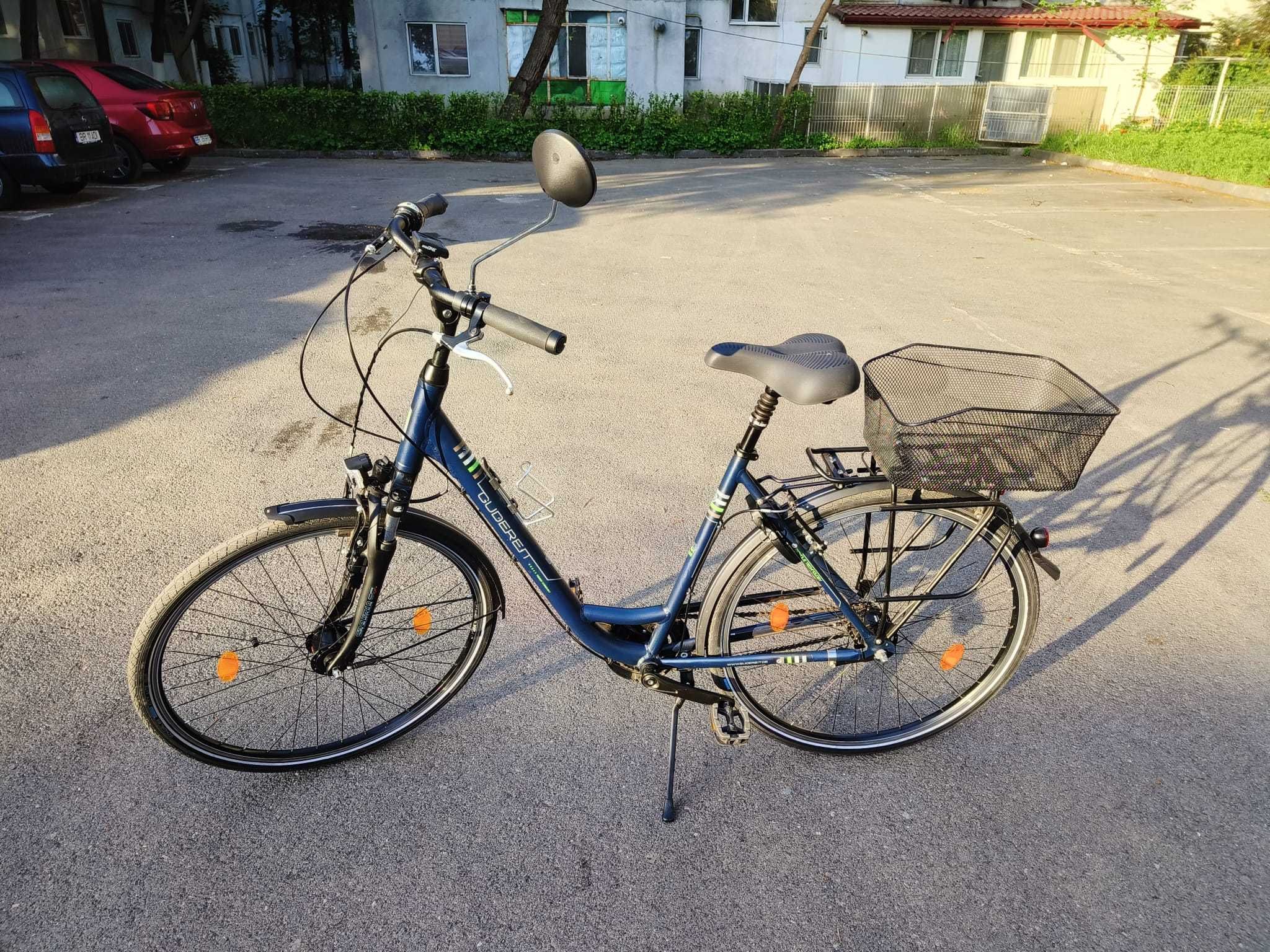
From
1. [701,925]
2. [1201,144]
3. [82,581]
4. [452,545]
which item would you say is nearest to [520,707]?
[452,545]

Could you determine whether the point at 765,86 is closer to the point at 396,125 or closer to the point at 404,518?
the point at 396,125

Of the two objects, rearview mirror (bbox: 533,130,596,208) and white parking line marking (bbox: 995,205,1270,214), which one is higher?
rearview mirror (bbox: 533,130,596,208)

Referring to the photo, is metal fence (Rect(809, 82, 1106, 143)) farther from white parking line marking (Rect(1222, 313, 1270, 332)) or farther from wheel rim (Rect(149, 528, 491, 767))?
wheel rim (Rect(149, 528, 491, 767))

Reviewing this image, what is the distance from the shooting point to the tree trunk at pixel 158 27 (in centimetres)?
2142

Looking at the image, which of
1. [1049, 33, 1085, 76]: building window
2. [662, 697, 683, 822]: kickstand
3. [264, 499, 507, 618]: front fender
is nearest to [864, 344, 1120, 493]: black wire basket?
[662, 697, 683, 822]: kickstand

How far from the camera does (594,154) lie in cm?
1752

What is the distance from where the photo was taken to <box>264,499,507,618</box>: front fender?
2154 millimetres

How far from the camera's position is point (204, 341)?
5.95 metres

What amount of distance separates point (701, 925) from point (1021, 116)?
23.1 metres

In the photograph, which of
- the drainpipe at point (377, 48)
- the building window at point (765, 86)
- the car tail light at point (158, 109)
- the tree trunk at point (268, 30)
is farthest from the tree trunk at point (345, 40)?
the car tail light at point (158, 109)

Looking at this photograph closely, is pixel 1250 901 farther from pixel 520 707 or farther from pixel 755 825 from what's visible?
pixel 520 707

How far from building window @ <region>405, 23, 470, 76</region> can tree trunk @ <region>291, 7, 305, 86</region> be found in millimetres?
15078

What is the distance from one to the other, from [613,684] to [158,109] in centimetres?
1325

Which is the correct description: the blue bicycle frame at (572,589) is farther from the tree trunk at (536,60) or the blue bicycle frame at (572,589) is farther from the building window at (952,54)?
the building window at (952,54)
